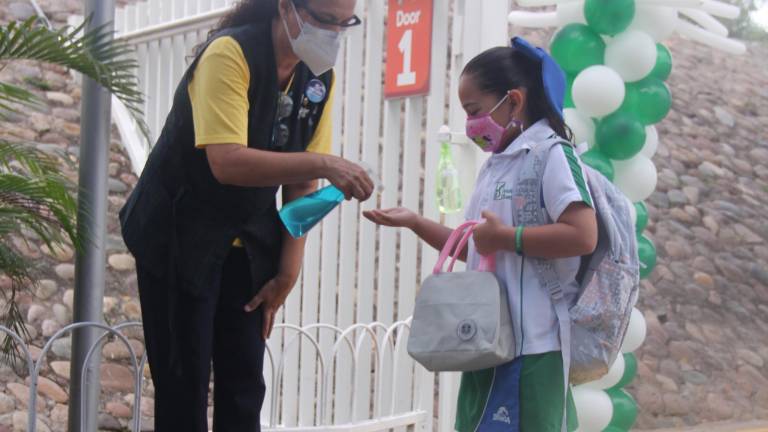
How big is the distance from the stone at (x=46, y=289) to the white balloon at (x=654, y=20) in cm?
335

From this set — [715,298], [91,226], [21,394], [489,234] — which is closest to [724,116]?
[715,298]

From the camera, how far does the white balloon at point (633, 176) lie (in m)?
4.98

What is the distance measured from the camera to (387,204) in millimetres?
4824

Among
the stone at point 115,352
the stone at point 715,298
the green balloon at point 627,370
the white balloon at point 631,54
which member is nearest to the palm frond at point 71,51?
the stone at point 115,352

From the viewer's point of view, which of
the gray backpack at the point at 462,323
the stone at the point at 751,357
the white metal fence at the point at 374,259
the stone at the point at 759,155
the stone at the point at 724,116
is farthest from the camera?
the stone at the point at 724,116

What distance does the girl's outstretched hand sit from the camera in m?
2.62

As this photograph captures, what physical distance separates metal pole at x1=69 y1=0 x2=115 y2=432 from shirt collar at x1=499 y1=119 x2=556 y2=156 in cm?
157

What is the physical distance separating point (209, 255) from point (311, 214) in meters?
0.31

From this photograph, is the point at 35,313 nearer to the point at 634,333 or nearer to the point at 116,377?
the point at 116,377

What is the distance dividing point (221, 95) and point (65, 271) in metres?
3.72

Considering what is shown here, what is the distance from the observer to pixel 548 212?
2.50 m

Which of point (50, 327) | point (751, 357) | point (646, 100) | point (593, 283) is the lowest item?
point (751, 357)

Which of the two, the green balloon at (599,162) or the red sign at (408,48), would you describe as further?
the green balloon at (599,162)

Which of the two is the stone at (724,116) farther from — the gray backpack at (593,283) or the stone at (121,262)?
the gray backpack at (593,283)
